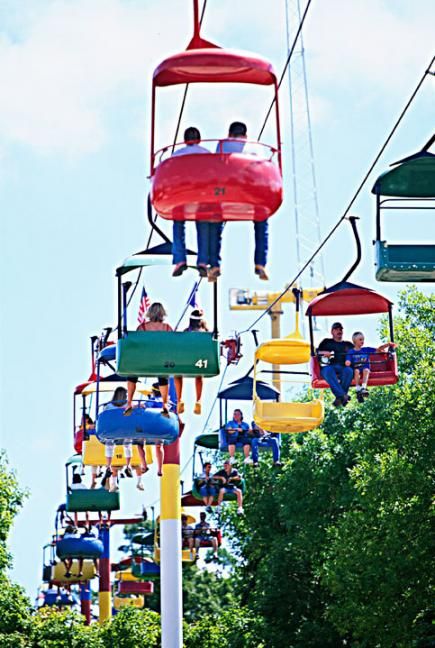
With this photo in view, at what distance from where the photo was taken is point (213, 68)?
13930 millimetres

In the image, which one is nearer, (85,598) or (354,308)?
(354,308)

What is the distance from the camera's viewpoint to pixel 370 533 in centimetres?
3378

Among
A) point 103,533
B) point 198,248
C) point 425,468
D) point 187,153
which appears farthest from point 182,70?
point 103,533

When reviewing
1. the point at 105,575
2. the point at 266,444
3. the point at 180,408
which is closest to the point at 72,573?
the point at 105,575

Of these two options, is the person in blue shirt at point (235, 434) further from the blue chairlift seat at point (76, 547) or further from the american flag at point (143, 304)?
the blue chairlift seat at point (76, 547)

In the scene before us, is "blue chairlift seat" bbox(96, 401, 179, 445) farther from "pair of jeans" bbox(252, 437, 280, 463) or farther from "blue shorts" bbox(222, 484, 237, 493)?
"blue shorts" bbox(222, 484, 237, 493)

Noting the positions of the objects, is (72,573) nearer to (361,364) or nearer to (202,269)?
(361,364)

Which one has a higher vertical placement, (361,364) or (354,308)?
(354,308)

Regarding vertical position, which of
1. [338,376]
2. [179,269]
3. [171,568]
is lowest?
[171,568]

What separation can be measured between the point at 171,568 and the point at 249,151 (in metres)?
14.6

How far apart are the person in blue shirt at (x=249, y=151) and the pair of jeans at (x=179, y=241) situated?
812 mm

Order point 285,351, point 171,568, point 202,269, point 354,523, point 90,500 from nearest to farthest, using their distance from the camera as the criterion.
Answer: point 202,269 → point 285,351 → point 171,568 → point 90,500 → point 354,523

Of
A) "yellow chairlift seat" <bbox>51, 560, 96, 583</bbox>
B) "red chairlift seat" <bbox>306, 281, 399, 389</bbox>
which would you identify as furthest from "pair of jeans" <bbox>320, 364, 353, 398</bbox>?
"yellow chairlift seat" <bbox>51, 560, 96, 583</bbox>

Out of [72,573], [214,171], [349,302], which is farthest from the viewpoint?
[72,573]
